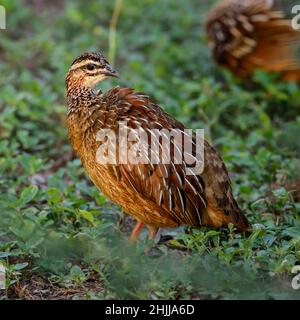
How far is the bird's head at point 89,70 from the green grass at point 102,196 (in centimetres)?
93

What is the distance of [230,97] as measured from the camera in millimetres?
8570

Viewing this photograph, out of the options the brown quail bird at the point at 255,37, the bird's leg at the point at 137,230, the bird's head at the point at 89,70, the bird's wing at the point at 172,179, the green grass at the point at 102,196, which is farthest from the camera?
the brown quail bird at the point at 255,37

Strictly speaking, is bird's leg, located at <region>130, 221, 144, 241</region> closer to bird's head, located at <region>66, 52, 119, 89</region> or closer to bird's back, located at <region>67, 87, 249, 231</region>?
bird's back, located at <region>67, 87, 249, 231</region>

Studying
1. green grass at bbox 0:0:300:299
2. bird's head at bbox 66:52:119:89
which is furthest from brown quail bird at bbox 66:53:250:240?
green grass at bbox 0:0:300:299

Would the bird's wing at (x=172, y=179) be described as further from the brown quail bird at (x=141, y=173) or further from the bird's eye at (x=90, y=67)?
the bird's eye at (x=90, y=67)

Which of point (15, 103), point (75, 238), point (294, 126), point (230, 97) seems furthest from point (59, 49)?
point (75, 238)

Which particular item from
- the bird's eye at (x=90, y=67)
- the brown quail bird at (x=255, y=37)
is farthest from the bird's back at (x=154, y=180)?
the brown quail bird at (x=255, y=37)

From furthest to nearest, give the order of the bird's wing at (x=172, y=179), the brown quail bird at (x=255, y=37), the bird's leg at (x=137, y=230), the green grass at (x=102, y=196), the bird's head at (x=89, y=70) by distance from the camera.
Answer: the brown quail bird at (x=255, y=37), the bird's leg at (x=137, y=230), the bird's head at (x=89, y=70), the bird's wing at (x=172, y=179), the green grass at (x=102, y=196)

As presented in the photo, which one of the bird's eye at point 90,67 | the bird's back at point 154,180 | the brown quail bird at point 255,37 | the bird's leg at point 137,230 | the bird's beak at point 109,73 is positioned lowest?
the bird's leg at point 137,230

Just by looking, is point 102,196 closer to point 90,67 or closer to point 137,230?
point 137,230

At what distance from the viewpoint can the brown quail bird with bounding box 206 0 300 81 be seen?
8.49 m

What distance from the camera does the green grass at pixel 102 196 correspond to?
523 cm

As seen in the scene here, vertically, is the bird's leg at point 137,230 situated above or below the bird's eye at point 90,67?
below
